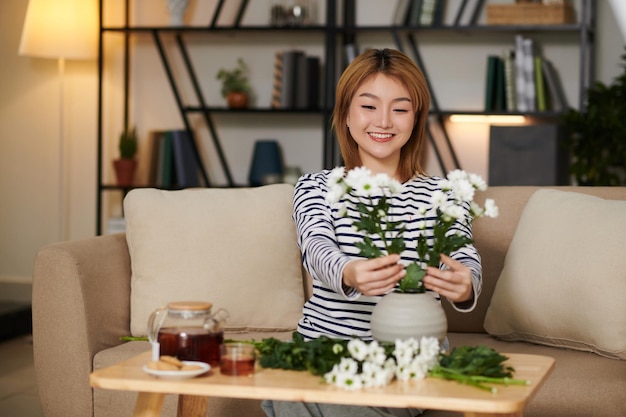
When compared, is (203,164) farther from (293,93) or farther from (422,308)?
(422,308)

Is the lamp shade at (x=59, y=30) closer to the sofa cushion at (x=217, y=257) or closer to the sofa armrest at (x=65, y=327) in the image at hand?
the sofa cushion at (x=217, y=257)

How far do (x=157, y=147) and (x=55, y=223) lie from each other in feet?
2.66

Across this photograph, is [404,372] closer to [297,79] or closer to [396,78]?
[396,78]

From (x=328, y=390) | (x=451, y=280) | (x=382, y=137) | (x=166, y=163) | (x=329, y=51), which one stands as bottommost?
(x=328, y=390)

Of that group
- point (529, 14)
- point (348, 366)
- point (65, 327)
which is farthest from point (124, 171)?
point (348, 366)

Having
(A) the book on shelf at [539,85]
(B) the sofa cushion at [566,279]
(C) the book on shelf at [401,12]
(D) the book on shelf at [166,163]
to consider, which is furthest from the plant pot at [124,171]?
(B) the sofa cushion at [566,279]

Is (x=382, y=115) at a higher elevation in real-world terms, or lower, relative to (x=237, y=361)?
higher

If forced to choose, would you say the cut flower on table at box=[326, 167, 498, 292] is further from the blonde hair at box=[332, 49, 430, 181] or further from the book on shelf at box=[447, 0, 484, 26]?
the book on shelf at box=[447, 0, 484, 26]

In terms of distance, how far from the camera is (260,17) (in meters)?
5.27

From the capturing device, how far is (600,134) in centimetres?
443

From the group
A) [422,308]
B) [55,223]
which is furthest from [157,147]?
[422,308]

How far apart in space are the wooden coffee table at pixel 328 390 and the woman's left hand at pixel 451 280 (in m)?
0.18

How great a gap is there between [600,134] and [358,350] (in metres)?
3.15

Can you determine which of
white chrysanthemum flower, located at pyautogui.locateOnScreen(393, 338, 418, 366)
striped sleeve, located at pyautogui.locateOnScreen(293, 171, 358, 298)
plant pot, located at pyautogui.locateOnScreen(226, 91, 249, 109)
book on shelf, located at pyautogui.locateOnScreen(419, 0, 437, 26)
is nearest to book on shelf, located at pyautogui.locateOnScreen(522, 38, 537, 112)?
book on shelf, located at pyautogui.locateOnScreen(419, 0, 437, 26)
